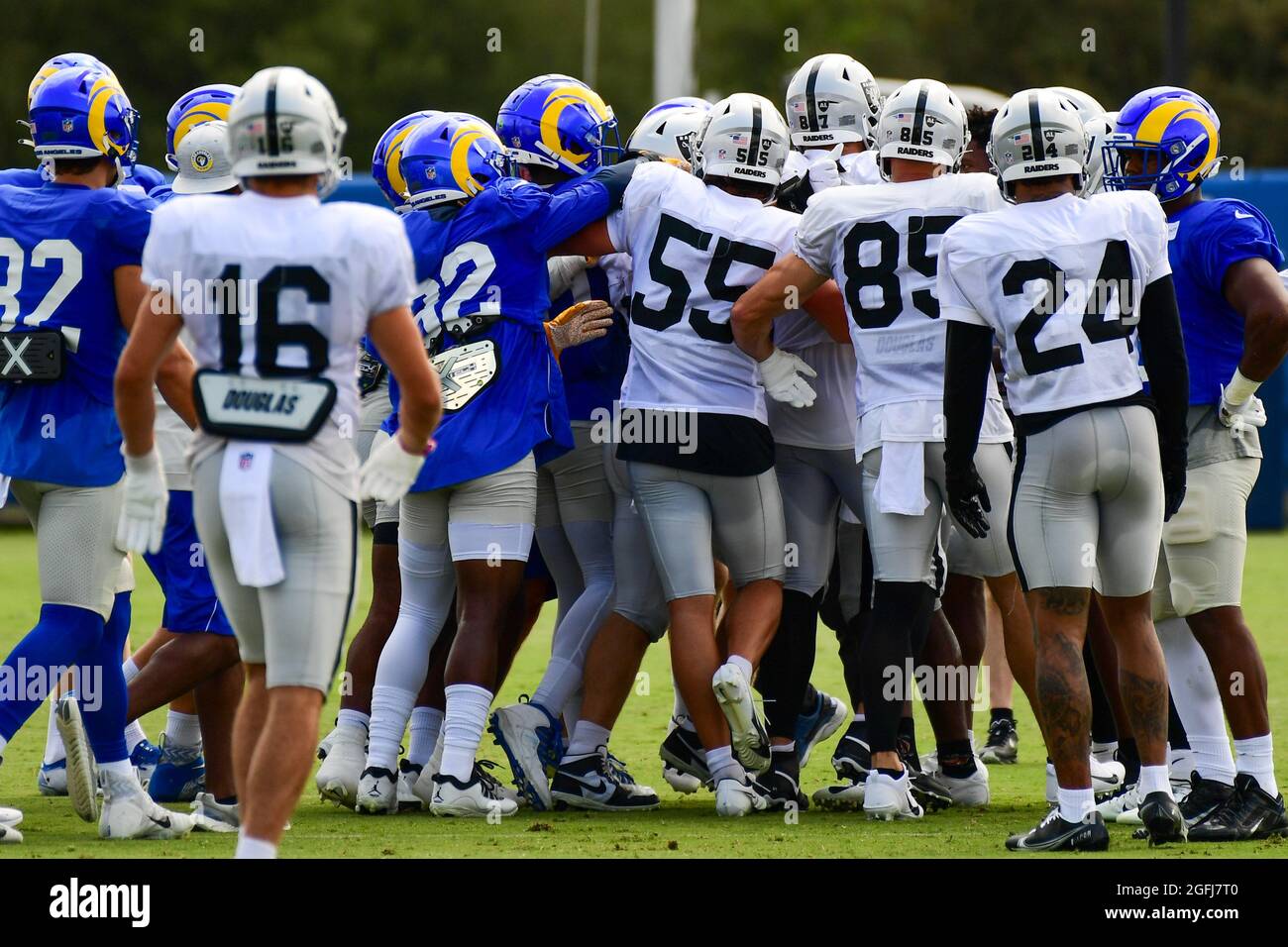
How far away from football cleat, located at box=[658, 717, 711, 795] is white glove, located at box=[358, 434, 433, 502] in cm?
231

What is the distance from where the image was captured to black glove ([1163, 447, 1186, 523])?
5.56 m

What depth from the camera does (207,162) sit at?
22.4 feet

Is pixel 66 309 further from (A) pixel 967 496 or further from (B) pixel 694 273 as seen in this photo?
(A) pixel 967 496

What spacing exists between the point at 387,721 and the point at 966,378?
84.6 inches

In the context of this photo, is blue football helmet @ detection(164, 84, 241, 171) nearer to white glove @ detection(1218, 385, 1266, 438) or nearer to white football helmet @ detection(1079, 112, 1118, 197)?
white football helmet @ detection(1079, 112, 1118, 197)

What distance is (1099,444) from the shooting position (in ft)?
17.7

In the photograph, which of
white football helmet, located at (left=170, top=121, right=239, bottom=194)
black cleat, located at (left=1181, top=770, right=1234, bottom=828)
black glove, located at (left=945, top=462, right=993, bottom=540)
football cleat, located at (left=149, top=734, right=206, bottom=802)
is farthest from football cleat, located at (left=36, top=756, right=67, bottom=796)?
black cleat, located at (left=1181, top=770, right=1234, bottom=828)

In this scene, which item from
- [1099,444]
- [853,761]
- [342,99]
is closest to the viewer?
[1099,444]

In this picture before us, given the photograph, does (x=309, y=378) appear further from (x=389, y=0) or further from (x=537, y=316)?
(x=389, y=0)

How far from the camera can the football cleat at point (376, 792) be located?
247 inches

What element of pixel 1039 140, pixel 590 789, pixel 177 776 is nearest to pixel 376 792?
pixel 590 789

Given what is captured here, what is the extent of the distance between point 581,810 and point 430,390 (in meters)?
2.25

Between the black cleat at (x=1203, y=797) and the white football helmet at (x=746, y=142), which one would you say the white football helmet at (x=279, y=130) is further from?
the black cleat at (x=1203, y=797)
